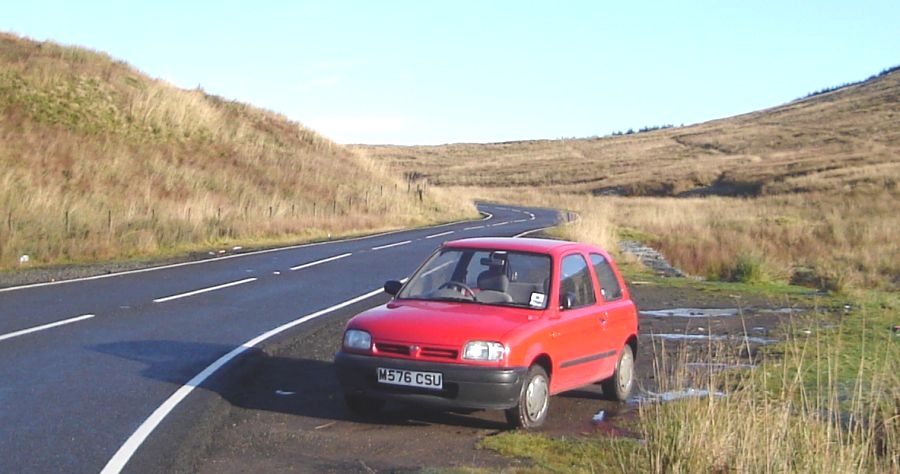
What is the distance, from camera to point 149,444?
7.73m

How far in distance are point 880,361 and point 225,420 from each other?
22.8ft

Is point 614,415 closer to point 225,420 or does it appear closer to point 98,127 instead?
point 225,420

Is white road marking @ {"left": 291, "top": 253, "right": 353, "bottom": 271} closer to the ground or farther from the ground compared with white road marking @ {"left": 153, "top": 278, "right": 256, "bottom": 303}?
closer to the ground

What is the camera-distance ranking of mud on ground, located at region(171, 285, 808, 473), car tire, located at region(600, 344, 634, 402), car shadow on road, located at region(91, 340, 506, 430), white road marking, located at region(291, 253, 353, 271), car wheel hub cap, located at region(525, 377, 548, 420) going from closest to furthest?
mud on ground, located at region(171, 285, 808, 473) → car wheel hub cap, located at region(525, 377, 548, 420) → car shadow on road, located at region(91, 340, 506, 430) → car tire, located at region(600, 344, 634, 402) → white road marking, located at region(291, 253, 353, 271)

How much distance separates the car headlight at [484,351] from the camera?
841 centimetres

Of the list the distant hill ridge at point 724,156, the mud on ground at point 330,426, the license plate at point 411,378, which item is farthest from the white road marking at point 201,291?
the distant hill ridge at point 724,156

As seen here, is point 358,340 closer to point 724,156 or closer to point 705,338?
point 705,338

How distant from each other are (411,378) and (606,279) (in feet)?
9.47

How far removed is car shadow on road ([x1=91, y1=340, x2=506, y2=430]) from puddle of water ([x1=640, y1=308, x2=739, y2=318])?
6717 mm

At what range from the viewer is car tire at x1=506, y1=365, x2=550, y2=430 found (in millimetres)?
8562

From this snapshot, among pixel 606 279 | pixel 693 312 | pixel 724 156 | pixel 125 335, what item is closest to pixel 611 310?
pixel 606 279

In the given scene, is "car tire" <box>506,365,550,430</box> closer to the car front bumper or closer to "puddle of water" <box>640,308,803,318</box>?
the car front bumper

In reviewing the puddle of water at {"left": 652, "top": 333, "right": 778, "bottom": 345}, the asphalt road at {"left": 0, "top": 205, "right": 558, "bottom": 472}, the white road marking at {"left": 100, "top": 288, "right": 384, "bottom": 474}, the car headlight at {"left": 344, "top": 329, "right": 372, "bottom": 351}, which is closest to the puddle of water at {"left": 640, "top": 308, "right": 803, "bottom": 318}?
the puddle of water at {"left": 652, "top": 333, "right": 778, "bottom": 345}

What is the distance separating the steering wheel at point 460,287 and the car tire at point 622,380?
1.63 m
